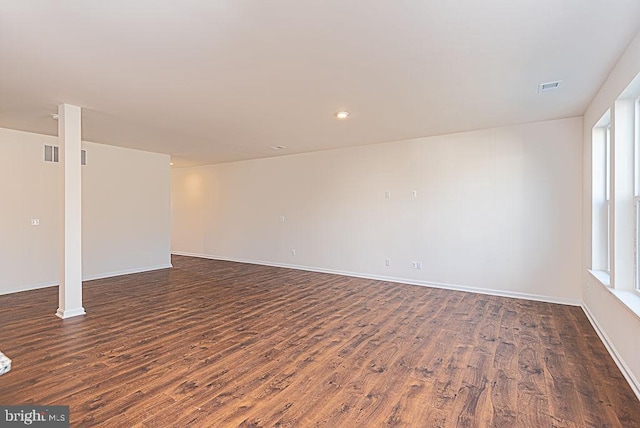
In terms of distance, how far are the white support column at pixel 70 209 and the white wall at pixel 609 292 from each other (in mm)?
5399

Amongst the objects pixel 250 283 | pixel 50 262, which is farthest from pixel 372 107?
pixel 50 262

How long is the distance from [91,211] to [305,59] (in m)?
5.36

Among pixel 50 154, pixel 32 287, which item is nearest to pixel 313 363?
pixel 32 287

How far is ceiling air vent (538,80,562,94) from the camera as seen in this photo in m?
3.22

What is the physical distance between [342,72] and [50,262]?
226 inches

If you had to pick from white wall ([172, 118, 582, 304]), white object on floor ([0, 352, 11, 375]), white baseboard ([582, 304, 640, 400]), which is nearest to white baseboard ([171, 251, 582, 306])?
white wall ([172, 118, 582, 304])

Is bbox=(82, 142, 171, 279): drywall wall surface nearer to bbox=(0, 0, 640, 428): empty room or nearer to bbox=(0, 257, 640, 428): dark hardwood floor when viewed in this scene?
bbox=(0, 0, 640, 428): empty room

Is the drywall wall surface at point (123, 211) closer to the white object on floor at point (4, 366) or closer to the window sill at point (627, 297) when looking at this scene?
the white object on floor at point (4, 366)

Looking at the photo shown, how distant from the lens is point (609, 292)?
2.97m

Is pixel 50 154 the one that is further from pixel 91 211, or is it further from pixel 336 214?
pixel 336 214

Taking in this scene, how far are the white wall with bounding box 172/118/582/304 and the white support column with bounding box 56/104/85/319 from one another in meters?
4.02

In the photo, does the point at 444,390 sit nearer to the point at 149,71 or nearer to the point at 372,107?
the point at 372,107

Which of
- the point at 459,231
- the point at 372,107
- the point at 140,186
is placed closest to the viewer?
the point at 372,107

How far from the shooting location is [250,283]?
5.80m
